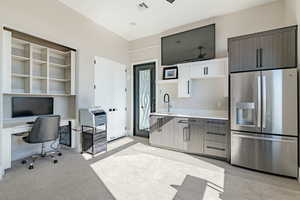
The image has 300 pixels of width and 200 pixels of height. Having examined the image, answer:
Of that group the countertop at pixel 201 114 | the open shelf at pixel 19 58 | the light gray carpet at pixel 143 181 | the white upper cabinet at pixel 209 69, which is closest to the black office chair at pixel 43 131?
the light gray carpet at pixel 143 181

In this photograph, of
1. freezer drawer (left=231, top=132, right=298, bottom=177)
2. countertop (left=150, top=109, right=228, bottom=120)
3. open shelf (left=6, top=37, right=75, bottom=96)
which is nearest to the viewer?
freezer drawer (left=231, top=132, right=298, bottom=177)

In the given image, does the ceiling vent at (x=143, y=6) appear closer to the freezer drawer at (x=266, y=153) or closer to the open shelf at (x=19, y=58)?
the open shelf at (x=19, y=58)

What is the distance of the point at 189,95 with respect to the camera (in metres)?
3.91

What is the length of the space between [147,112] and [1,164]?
11.4 feet

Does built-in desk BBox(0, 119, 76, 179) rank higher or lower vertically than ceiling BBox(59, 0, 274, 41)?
lower

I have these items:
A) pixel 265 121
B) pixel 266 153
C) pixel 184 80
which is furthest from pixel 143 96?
pixel 266 153

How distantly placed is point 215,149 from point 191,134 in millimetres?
566

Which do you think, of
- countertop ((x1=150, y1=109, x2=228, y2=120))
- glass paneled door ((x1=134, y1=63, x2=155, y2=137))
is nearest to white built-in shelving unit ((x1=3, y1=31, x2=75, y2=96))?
glass paneled door ((x1=134, y1=63, x2=155, y2=137))

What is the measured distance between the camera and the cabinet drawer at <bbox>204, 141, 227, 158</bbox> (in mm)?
3107

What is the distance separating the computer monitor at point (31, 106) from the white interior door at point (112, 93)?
3.62 feet

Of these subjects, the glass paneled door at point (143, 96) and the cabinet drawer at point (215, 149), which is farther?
the glass paneled door at point (143, 96)

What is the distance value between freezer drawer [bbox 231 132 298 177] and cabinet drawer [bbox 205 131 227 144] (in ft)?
0.64

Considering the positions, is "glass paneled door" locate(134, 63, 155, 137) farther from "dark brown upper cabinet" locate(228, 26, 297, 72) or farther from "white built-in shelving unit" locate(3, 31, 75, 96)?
"dark brown upper cabinet" locate(228, 26, 297, 72)

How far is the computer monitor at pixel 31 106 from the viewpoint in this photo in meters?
2.90
